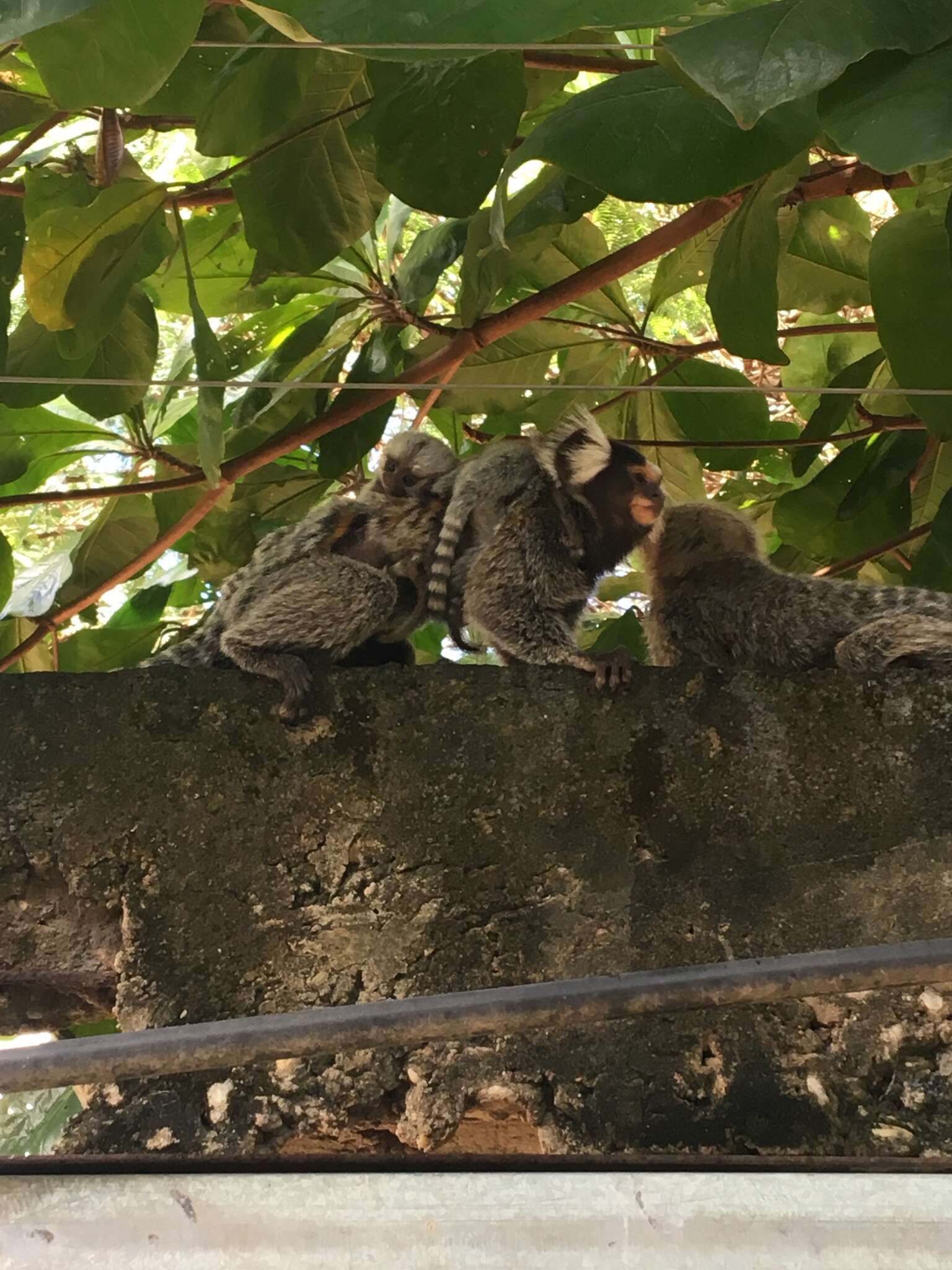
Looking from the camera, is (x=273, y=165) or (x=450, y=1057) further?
(x=273, y=165)

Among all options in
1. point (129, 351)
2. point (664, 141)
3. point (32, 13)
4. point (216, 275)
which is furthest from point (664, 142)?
point (216, 275)

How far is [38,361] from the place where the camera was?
6.90 ft

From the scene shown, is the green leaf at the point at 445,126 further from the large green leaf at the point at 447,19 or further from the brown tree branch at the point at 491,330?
the large green leaf at the point at 447,19

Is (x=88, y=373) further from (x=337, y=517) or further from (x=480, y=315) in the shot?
(x=480, y=315)

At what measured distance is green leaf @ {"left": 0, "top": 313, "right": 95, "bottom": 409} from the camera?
2037 millimetres

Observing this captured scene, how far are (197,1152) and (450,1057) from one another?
0.33m

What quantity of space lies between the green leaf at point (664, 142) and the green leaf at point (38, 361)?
0.93 meters

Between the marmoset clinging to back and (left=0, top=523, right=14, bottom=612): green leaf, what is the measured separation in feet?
2.71

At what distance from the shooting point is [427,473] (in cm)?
254

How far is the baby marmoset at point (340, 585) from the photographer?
1938 mm

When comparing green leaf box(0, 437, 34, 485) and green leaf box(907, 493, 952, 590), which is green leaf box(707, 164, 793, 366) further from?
green leaf box(0, 437, 34, 485)

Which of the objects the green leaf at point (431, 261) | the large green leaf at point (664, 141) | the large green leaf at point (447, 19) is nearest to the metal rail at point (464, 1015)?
the large green leaf at point (447, 19)

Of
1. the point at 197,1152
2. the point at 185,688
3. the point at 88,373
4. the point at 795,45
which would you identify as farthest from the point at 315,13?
the point at 197,1152

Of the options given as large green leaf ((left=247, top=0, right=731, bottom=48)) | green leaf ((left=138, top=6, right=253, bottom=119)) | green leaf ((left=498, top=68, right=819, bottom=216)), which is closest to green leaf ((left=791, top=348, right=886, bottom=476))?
green leaf ((left=498, top=68, right=819, bottom=216))
